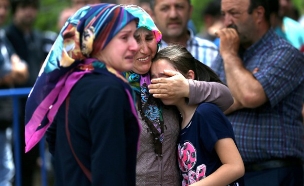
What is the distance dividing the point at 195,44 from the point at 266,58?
134cm

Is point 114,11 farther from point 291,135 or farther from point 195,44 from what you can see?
point 195,44

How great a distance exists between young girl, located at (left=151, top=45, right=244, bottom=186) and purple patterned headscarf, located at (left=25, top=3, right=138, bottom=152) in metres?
0.62

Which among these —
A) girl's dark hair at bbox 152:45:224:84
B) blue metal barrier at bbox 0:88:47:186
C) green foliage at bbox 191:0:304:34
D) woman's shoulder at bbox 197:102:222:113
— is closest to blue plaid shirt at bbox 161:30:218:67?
blue metal barrier at bbox 0:88:47:186


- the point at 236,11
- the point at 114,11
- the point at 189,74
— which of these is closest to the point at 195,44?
the point at 236,11

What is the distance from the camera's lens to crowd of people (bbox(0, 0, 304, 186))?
3.20 m

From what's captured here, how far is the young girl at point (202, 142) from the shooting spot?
3.70 meters

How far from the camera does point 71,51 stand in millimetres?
3266

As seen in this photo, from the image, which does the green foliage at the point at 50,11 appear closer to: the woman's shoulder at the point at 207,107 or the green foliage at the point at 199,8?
the green foliage at the point at 199,8

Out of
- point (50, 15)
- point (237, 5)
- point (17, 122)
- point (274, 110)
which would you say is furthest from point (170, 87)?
point (50, 15)

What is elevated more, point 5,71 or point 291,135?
point 291,135

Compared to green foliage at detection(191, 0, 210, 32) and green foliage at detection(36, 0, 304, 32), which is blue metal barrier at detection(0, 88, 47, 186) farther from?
green foliage at detection(191, 0, 210, 32)

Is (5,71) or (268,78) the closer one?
(268,78)

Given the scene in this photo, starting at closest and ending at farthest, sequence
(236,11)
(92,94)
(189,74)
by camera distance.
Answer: (92,94)
(189,74)
(236,11)

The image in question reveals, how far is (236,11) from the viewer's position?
17.3 ft
